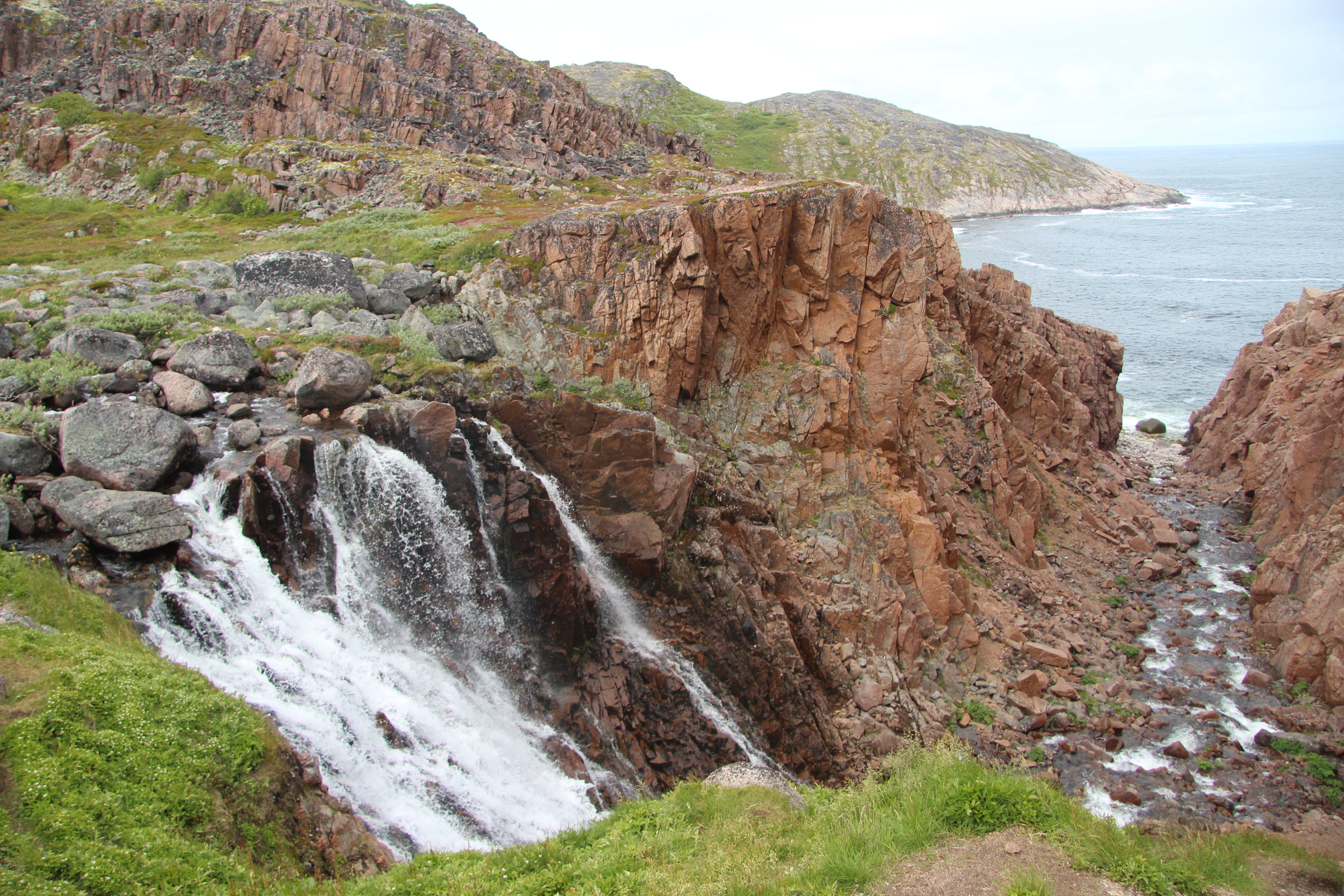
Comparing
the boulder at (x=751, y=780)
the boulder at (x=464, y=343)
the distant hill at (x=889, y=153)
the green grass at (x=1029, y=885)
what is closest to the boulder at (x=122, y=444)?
the boulder at (x=464, y=343)

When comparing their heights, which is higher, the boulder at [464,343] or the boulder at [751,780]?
the boulder at [464,343]

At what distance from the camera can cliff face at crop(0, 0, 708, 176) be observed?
46.5 meters

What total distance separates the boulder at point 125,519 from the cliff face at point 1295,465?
2911 cm

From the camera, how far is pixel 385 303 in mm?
24531

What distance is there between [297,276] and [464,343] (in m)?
6.77

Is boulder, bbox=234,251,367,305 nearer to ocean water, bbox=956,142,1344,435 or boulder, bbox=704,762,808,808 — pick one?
Answer: boulder, bbox=704,762,808,808

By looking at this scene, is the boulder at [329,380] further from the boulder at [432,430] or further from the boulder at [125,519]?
the boulder at [125,519]

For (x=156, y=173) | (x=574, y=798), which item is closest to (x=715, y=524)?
(x=574, y=798)

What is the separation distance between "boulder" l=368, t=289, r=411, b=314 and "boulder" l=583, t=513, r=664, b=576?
34.9 feet

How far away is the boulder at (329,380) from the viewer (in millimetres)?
17641

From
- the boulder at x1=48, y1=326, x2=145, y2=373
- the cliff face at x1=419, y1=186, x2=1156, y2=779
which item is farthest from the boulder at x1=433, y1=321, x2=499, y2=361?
the boulder at x1=48, y1=326, x2=145, y2=373

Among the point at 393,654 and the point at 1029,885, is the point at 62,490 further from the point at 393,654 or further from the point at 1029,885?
the point at 1029,885

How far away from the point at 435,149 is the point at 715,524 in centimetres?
3556

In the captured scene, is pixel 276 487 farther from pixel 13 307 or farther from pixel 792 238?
pixel 792 238
